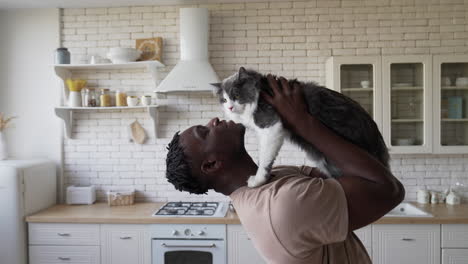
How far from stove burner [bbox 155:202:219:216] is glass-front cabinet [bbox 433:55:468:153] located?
211 centimetres

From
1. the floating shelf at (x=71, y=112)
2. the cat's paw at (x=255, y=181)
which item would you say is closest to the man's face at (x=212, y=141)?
the cat's paw at (x=255, y=181)

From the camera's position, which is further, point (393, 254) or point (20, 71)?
point (20, 71)

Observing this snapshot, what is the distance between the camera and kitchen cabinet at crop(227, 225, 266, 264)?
2787 mm

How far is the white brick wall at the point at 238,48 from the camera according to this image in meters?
3.29

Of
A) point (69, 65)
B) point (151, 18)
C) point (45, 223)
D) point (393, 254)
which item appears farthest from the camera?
point (151, 18)

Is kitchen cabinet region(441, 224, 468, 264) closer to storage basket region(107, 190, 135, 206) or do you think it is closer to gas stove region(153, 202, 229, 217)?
gas stove region(153, 202, 229, 217)

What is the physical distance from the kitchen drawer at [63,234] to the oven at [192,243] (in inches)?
22.8

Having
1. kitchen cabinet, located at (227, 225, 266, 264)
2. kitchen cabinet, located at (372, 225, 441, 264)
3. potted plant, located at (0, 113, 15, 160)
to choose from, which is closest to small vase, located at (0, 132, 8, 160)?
potted plant, located at (0, 113, 15, 160)

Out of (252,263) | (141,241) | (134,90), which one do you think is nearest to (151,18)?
(134,90)

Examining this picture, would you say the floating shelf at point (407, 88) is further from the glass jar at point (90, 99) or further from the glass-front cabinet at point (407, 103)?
the glass jar at point (90, 99)

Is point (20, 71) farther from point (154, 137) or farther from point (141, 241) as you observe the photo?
point (141, 241)

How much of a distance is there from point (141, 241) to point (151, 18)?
219 centimetres

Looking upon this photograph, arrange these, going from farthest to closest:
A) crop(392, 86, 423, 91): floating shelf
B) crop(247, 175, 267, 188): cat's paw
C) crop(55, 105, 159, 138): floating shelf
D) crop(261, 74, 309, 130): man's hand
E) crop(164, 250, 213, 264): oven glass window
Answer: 1. crop(55, 105, 159, 138): floating shelf
2. crop(392, 86, 423, 91): floating shelf
3. crop(164, 250, 213, 264): oven glass window
4. crop(247, 175, 267, 188): cat's paw
5. crop(261, 74, 309, 130): man's hand

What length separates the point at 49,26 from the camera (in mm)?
3479
